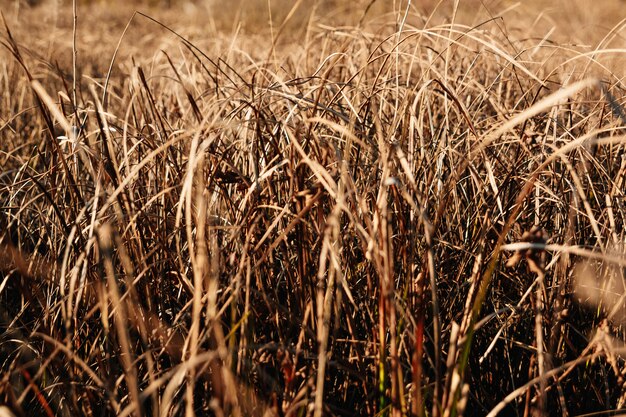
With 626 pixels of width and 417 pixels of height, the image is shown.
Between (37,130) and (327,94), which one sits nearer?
(327,94)

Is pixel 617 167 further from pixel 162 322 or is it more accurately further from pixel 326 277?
pixel 162 322

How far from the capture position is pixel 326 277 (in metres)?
1.01

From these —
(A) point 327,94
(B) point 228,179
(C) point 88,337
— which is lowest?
(C) point 88,337

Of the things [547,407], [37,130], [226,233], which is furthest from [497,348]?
[37,130]

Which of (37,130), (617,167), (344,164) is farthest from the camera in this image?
(37,130)

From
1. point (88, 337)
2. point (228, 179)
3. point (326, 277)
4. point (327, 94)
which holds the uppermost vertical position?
point (327, 94)

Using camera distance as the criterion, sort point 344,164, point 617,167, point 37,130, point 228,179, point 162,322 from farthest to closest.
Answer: point 37,130 < point 617,167 < point 162,322 < point 228,179 < point 344,164

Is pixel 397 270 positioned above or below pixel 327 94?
below

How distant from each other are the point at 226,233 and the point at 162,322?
0.17 meters

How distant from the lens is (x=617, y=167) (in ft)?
4.21

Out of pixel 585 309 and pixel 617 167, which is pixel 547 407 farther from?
pixel 617 167

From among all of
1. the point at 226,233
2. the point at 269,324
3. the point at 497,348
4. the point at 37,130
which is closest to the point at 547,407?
the point at 497,348

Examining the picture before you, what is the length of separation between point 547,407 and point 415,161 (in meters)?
0.46

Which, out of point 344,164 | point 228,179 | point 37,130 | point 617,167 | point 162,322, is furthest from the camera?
point 37,130
